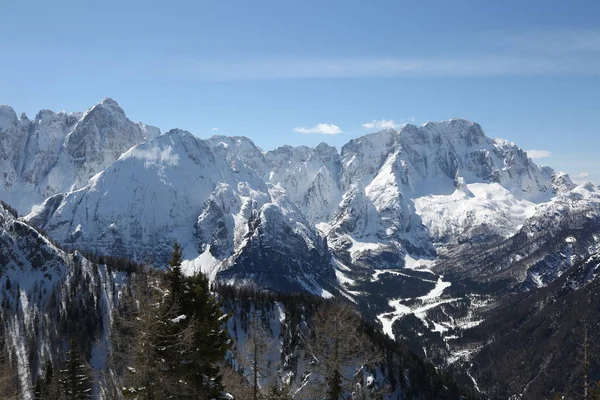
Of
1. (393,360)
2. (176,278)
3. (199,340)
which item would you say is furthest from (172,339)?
(393,360)

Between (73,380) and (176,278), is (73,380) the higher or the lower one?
the lower one

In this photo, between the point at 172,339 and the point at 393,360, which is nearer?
the point at 172,339

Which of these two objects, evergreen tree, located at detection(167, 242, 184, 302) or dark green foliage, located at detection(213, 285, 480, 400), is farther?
dark green foliage, located at detection(213, 285, 480, 400)

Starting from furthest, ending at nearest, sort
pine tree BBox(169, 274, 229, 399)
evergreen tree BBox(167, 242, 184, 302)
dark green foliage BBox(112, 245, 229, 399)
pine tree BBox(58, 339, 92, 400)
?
pine tree BBox(58, 339, 92, 400) → evergreen tree BBox(167, 242, 184, 302) → pine tree BBox(169, 274, 229, 399) → dark green foliage BBox(112, 245, 229, 399)

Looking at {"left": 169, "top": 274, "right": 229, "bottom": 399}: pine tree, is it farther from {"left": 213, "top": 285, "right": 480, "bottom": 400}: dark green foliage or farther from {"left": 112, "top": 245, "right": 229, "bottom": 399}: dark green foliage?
{"left": 213, "top": 285, "right": 480, "bottom": 400}: dark green foliage

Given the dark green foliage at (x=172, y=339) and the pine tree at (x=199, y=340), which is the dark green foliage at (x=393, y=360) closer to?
the pine tree at (x=199, y=340)

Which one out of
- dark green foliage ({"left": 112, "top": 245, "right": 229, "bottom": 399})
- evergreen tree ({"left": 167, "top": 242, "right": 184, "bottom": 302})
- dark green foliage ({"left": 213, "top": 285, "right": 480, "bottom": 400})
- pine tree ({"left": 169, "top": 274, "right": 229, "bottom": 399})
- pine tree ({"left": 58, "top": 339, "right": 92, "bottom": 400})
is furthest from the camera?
dark green foliage ({"left": 213, "top": 285, "right": 480, "bottom": 400})

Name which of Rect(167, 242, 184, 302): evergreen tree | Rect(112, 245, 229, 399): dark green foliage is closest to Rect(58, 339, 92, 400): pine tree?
Rect(112, 245, 229, 399): dark green foliage

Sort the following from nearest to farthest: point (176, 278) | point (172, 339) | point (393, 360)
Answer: point (172, 339)
point (176, 278)
point (393, 360)

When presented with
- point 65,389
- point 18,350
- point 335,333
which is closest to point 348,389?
point 335,333

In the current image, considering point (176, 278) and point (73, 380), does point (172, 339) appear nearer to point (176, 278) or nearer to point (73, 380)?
point (176, 278)

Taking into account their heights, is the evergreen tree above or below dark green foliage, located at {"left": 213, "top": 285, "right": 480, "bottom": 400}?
above

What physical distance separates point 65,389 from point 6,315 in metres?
157

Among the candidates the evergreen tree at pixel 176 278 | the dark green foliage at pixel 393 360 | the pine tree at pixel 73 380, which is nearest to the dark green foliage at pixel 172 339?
the evergreen tree at pixel 176 278
